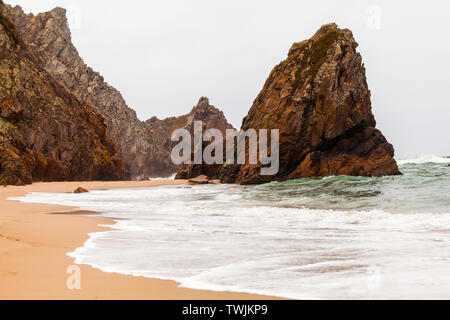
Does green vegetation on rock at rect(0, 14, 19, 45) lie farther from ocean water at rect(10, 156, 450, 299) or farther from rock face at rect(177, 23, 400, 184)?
ocean water at rect(10, 156, 450, 299)

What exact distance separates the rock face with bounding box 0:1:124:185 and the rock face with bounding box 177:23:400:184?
1606 cm

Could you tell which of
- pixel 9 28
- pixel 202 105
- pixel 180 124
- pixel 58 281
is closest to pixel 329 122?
pixel 58 281

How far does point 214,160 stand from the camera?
4034 centimetres

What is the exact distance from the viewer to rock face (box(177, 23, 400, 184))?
1069 inches

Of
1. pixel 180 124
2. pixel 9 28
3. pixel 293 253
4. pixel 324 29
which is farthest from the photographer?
pixel 180 124

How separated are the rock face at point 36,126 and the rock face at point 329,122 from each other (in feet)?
52.7

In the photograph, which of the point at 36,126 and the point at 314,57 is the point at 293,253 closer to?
the point at 314,57

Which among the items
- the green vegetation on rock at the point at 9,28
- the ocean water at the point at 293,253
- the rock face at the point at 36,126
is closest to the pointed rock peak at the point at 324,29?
the rock face at the point at 36,126

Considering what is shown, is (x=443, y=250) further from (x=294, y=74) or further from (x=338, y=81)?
(x=294, y=74)

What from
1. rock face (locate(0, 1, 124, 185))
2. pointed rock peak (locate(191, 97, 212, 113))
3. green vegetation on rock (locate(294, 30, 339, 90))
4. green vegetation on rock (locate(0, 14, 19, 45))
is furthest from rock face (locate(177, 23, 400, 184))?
pointed rock peak (locate(191, 97, 212, 113))

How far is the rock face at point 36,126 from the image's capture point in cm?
2661

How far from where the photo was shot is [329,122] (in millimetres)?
27594

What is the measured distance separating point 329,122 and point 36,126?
2347 cm
